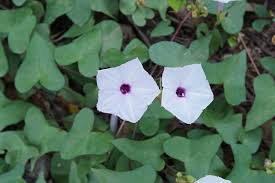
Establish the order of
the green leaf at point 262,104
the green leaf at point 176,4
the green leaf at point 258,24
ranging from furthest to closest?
the green leaf at point 258,24, the green leaf at point 176,4, the green leaf at point 262,104

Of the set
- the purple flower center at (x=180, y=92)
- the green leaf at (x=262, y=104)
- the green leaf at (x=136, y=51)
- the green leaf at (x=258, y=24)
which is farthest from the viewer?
the green leaf at (x=258, y=24)

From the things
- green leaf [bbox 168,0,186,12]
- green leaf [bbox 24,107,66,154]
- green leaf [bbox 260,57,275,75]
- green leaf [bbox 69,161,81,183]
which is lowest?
green leaf [bbox 69,161,81,183]

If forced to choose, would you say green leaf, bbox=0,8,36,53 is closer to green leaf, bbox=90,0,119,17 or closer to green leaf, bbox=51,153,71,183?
green leaf, bbox=90,0,119,17

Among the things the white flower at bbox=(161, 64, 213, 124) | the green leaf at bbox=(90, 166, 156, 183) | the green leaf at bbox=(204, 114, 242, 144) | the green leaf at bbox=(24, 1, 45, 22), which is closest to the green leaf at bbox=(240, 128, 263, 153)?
the green leaf at bbox=(204, 114, 242, 144)

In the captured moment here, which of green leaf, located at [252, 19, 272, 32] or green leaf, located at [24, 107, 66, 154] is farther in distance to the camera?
green leaf, located at [252, 19, 272, 32]

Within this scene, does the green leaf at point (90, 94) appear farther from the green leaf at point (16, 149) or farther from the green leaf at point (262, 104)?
the green leaf at point (262, 104)

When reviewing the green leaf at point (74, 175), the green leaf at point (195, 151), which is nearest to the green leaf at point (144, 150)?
the green leaf at point (195, 151)
